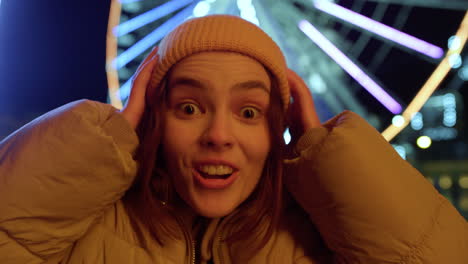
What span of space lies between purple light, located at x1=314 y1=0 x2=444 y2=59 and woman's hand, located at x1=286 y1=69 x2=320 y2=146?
3.05 feet

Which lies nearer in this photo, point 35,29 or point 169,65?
point 169,65

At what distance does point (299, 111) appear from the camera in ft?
2.36

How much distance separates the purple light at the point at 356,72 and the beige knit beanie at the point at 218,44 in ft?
2.90

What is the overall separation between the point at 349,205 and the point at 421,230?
112 mm

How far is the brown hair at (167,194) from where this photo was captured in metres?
0.60

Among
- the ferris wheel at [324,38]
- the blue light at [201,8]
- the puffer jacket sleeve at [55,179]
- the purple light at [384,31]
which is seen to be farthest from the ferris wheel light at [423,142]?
the puffer jacket sleeve at [55,179]

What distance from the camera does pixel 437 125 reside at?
2.09 m

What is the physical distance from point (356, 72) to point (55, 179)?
1.29 metres

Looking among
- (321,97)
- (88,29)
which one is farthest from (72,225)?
(88,29)

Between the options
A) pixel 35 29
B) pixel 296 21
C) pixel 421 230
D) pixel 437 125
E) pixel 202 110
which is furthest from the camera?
pixel 437 125

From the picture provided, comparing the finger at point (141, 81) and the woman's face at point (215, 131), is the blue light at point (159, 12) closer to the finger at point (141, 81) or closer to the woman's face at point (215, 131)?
the finger at point (141, 81)

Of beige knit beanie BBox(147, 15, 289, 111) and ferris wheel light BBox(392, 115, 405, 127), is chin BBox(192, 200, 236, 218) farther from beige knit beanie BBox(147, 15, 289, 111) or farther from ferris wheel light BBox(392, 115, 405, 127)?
ferris wheel light BBox(392, 115, 405, 127)

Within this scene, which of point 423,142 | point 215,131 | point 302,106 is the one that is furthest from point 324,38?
point 215,131

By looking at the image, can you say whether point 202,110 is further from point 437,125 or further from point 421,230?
point 437,125
